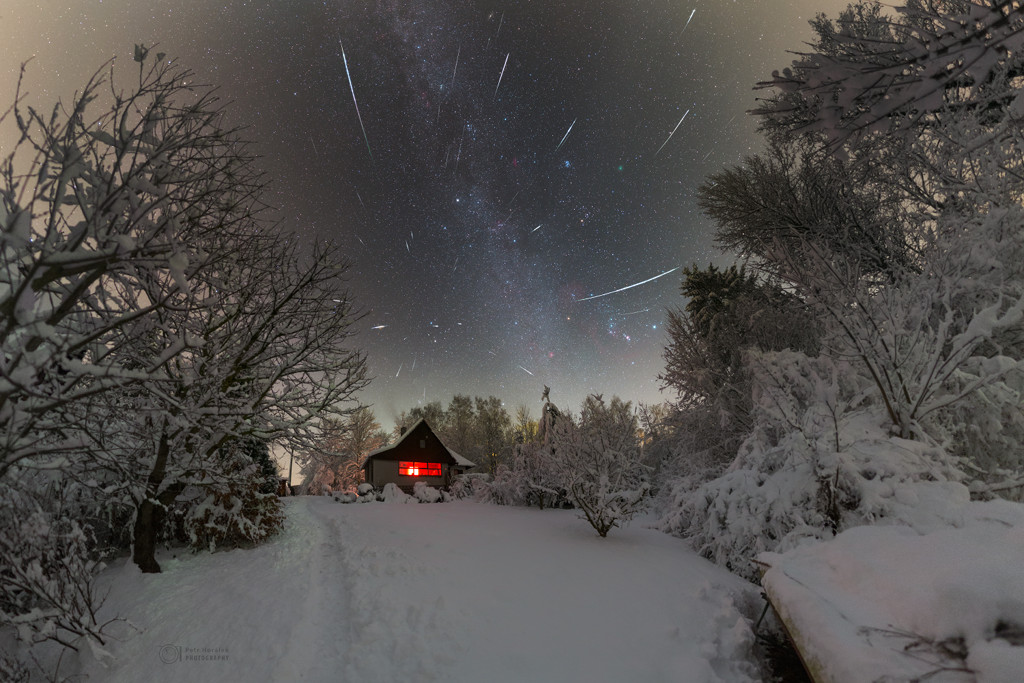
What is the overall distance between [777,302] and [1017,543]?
12911mm

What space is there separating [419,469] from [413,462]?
2.19ft

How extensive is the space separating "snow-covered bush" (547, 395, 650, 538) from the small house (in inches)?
889

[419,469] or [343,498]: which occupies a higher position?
[419,469]

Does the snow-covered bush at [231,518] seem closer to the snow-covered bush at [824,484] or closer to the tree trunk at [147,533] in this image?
the tree trunk at [147,533]

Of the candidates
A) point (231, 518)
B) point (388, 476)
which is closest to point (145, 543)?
point (231, 518)

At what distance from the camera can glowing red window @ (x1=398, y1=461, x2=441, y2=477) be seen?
31406 millimetres

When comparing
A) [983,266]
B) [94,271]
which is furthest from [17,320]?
[983,266]

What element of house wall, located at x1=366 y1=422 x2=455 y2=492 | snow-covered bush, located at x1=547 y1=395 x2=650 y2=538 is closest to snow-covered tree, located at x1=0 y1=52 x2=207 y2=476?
snow-covered bush, located at x1=547 y1=395 x2=650 y2=538

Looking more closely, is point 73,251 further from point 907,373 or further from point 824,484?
point 907,373

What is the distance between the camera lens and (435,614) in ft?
17.1

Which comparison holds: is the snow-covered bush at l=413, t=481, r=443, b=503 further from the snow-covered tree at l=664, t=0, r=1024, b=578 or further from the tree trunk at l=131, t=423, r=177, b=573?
the snow-covered tree at l=664, t=0, r=1024, b=578

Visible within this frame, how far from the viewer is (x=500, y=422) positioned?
147ft

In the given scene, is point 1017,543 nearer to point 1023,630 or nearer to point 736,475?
point 1023,630

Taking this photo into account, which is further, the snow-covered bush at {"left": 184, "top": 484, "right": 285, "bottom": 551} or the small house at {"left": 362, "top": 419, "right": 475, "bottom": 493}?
the small house at {"left": 362, "top": 419, "right": 475, "bottom": 493}
